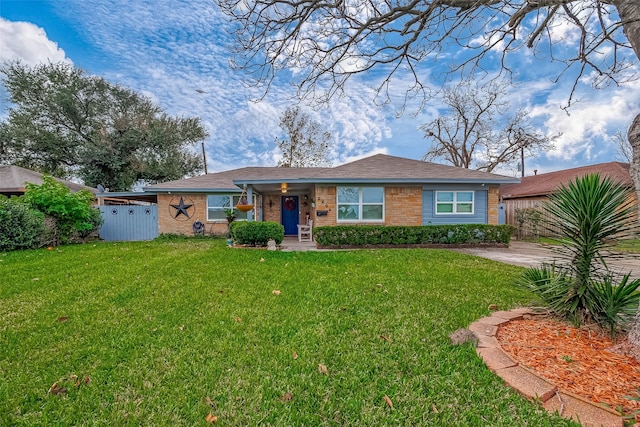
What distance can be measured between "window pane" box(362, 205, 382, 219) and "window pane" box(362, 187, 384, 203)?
26cm

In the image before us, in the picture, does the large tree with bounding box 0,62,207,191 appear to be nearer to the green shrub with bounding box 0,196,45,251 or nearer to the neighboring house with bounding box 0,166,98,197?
the neighboring house with bounding box 0,166,98,197

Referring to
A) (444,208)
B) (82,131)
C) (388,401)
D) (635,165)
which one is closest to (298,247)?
(444,208)

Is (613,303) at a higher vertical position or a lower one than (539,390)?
higher

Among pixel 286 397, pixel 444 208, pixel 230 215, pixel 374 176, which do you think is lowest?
pixel 286 397

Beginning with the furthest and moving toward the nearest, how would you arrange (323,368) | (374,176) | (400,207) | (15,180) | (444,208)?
(15,180) < (444,208) < (400,207) < (374,176) < (323,368)

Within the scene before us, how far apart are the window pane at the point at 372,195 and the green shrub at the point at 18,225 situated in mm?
11719

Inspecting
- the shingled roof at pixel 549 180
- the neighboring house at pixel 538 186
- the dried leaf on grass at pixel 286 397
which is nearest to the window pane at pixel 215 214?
the dried leaf on grass at pixel 286 397

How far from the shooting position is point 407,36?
4996 millimetres

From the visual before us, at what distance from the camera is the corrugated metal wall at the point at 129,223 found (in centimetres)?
1381

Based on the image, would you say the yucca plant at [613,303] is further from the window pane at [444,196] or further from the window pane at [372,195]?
the window pane at [444,196]

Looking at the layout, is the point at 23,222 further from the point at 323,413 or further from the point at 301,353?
the point at 323,413

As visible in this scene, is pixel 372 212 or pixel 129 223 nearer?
pixel 372 212

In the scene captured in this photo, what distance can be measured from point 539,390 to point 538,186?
73.2 ft

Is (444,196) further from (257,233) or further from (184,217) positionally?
(184,217)
